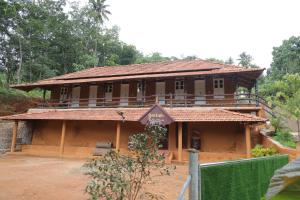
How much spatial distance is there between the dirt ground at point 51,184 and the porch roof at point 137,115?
3.67 metres

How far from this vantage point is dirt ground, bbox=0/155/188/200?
339 inches

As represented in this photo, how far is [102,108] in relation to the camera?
67.8 feet

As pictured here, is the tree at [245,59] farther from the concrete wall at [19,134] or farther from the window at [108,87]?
the concrete wall at [19,134]

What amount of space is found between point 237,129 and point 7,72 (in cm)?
3529

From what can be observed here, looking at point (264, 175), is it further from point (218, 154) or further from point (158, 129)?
point (218, 154)

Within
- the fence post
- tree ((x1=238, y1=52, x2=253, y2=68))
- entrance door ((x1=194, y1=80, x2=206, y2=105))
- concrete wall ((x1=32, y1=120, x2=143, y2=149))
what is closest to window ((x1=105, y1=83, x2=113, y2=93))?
concrete wall ((x1=32, y1=120, x2=143, y2=149))

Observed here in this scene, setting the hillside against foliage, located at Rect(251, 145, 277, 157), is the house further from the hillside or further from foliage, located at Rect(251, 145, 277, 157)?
the hillside

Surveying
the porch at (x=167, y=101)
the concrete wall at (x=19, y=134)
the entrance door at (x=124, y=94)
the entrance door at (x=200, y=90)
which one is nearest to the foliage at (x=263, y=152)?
the porch at (x=167, y=101)

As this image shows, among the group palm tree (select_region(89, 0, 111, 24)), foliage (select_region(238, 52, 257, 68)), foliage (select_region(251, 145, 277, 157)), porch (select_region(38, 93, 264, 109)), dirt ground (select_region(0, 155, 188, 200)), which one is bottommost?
dirt ground (select_region(0, 155, 188, 200))

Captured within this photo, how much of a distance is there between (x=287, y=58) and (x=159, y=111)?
109ft

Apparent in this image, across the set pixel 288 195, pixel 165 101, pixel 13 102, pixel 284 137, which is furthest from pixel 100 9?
pixel 288 195

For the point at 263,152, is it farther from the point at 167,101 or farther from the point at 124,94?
the point at 124,94

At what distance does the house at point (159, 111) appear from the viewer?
635 inches

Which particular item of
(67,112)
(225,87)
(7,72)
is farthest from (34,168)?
(7,72)
